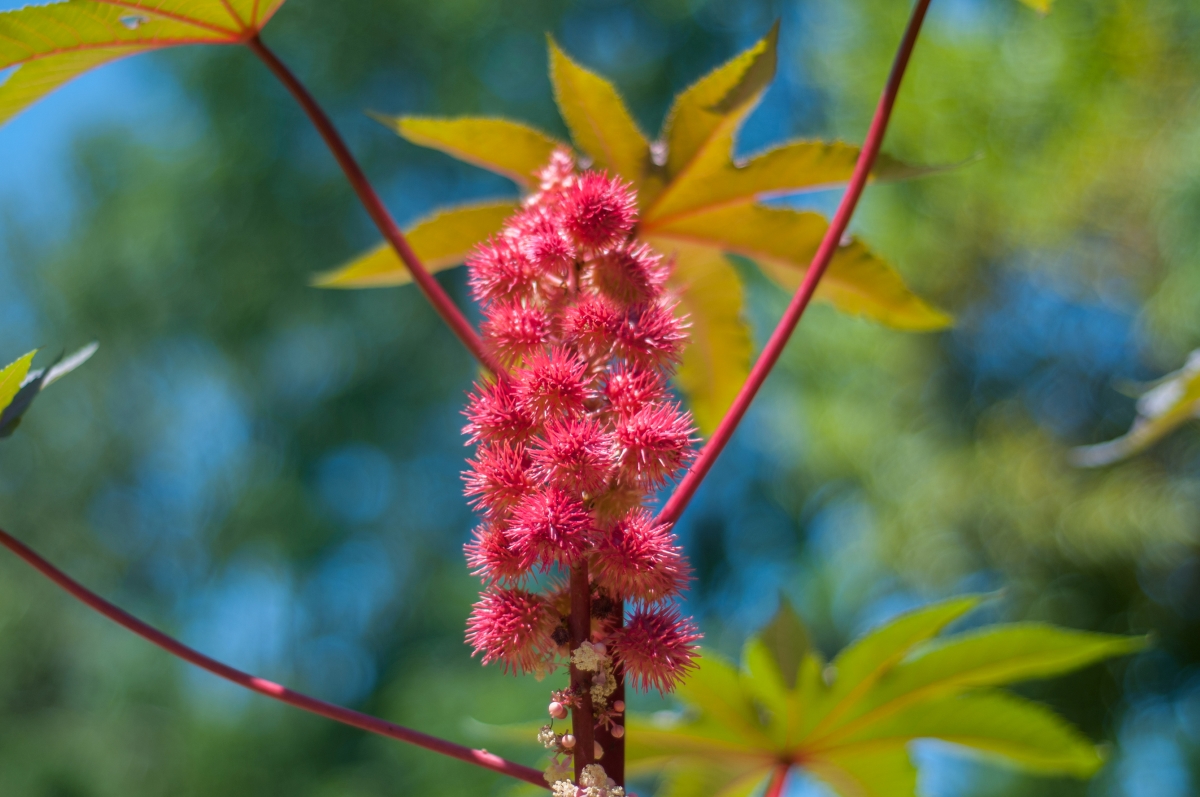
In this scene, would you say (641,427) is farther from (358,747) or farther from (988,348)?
(358,747)

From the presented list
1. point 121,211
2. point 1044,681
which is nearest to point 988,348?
point 1044,681

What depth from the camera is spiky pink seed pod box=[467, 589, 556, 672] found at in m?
0.90

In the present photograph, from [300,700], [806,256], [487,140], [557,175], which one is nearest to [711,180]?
[806,256]

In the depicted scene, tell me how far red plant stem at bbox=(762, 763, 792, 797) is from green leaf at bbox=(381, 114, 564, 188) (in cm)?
108

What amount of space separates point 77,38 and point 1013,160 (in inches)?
386

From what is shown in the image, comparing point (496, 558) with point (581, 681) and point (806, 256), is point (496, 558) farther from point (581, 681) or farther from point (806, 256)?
point (806, 256)

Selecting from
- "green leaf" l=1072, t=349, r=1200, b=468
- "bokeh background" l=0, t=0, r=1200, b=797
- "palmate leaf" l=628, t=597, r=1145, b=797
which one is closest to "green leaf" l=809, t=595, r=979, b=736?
"palmate leaf" l=628, t=597, r=1145, b=797

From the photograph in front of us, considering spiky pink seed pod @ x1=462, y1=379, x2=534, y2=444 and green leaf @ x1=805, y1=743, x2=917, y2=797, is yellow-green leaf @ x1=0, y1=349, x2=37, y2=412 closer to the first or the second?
spiky pink seed pod @ x1=462, y1=379, x2=534, y2=444

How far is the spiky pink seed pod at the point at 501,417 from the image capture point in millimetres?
920

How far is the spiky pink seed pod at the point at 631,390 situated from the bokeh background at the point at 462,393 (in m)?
7.55

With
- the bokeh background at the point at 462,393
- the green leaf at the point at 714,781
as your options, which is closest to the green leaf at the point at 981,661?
the green leaf at the point at 714,781

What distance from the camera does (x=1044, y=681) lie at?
9.05m

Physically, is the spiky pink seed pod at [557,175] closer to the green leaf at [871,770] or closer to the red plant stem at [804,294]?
the red plant stem at [804,294]

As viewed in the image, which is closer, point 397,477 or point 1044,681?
point 1044,681
